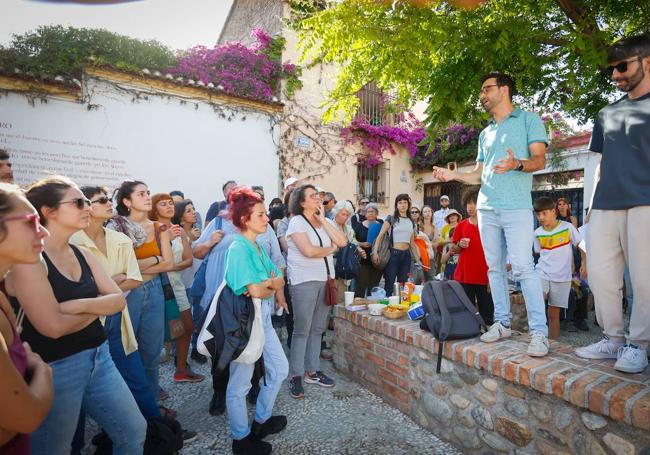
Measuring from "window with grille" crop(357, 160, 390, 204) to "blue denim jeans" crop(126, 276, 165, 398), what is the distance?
10554mm

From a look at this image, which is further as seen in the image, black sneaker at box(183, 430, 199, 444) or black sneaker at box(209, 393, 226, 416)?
black sneaker at box(209, 393, 226, 416)

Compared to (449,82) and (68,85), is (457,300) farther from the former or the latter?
(68,85)

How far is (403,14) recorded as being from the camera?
3.85m

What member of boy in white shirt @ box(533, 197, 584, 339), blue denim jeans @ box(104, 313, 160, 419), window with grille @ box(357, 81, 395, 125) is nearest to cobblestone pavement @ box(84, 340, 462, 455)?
blue denim jeans @ box(104, 313, 160, 419)

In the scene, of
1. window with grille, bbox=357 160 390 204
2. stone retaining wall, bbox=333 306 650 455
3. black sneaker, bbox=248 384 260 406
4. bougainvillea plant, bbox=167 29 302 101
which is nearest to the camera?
stone retaining wall, bbox=333 306 650 455

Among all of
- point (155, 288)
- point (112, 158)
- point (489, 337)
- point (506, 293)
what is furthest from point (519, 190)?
point (112, 158)

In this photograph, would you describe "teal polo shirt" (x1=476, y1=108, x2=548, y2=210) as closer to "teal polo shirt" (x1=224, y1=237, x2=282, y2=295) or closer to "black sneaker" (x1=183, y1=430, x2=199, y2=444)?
"teal polo shirt" (x1=224, y1=237, x2=282, y2=295)

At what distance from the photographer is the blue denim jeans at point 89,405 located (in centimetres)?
172

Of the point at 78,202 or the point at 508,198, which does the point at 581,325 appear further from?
the point at 78,202

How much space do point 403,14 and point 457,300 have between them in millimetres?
2901

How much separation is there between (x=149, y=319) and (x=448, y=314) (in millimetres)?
2429

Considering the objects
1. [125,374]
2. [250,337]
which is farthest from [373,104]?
[125,374]

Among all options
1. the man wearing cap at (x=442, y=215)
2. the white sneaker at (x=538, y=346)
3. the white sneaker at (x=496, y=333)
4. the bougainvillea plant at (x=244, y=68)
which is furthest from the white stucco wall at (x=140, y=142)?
the white sneaker at (x=538, y=346)

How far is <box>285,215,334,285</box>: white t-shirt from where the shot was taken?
3.71 metres
